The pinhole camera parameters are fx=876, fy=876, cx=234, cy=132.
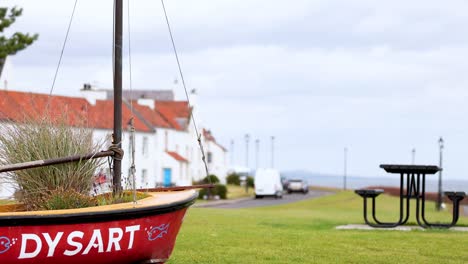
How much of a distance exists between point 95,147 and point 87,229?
204 centimetres

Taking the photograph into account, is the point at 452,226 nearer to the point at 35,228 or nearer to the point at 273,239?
the point at 273,239

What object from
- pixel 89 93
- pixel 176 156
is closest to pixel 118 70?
pixel 89 93

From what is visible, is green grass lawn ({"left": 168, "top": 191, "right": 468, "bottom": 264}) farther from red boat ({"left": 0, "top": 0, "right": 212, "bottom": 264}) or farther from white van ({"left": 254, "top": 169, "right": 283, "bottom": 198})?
white van ({"left": 254, "top": 169, "right": 283, "bottom": 198})

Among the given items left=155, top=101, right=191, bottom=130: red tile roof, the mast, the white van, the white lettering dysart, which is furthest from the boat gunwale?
left=155, top=101, right=191, bottom=130: red tile roof

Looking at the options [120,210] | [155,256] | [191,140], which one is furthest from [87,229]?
[191,140]

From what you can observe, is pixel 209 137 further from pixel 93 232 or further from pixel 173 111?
pixel 93 232

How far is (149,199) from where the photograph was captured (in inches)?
432

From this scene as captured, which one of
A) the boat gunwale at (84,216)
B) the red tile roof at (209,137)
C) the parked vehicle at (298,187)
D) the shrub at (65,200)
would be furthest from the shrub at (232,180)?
the boat gunwale at (84,216)

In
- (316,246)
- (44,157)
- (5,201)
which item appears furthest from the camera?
(316,246)

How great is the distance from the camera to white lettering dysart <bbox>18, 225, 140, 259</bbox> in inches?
372

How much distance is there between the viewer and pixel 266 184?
240 feet

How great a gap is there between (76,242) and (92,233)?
0.20 metres

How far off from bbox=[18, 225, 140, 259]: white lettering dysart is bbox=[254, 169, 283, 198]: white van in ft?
207

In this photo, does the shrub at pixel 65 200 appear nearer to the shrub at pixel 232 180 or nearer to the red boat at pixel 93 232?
the red boat at pixel 93 232
